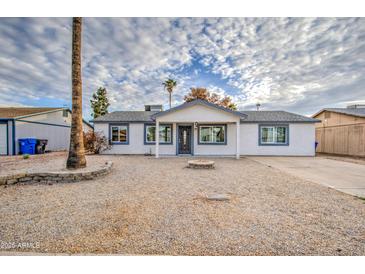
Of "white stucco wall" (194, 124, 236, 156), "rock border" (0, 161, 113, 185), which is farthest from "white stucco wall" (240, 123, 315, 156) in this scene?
"rock border" (0, 161, 113, 185)

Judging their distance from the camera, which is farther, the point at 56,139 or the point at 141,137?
the point at 56,139

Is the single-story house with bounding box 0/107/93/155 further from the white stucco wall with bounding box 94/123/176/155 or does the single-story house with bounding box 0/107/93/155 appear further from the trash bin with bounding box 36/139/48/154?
the white stucco wall with bounding box 94/123/176/155

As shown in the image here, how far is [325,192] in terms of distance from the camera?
470cm

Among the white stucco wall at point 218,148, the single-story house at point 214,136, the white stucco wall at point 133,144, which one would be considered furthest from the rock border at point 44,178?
the white stucco wall at point 218,148

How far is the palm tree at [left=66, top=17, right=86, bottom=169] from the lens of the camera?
6477 millimetres

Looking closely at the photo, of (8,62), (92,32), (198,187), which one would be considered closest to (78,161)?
(198,187)

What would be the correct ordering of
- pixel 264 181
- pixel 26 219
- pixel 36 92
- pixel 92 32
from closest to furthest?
pixel 26 219
pixel 264 181
pixel 92 32
pixel 36 92

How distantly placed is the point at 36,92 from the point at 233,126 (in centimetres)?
2015

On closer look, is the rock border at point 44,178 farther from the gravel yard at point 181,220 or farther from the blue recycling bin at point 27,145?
the blue recycling bin at point 27,145

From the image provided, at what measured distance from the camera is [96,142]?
43.2 feet

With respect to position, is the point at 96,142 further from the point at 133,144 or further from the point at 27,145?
the point at 27,145

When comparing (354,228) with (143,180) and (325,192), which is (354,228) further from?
(143,180)

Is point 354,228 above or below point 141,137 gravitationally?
below

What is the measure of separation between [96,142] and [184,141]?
7.02m
